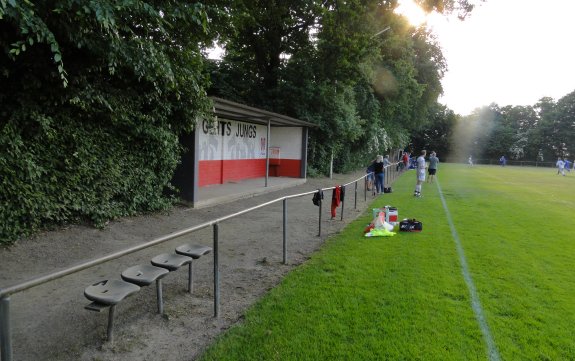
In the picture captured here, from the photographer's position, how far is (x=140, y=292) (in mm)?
4898

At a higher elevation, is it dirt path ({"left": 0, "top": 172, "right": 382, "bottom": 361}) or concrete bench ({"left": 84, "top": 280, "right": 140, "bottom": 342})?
concrete bench ({"left": 84, "top": 280, "right": 140, "bottom": 342})

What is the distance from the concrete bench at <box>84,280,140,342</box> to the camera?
10.5 feet

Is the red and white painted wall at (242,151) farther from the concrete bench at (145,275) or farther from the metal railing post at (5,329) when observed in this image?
the metal railing post at (5,329)

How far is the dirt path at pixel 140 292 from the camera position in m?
3.56

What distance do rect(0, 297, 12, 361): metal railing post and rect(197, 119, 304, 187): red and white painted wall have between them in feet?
28.5

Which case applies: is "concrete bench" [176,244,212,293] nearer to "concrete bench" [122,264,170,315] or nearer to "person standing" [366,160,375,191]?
"concrete bench" [122,264,170,315]

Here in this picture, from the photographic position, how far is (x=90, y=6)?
4.92 metres

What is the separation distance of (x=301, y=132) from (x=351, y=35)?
5435 millimetres

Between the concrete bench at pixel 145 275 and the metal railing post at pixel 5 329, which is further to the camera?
the concrete bench at pixel 145 275

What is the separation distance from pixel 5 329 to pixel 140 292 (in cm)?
285

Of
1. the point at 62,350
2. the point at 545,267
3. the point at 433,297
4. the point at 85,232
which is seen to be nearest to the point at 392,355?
the point at 433,297

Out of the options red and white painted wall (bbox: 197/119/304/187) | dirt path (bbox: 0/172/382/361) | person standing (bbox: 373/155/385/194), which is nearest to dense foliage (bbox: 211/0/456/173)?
red and white painted wall (bbox: 197/119/304/187)

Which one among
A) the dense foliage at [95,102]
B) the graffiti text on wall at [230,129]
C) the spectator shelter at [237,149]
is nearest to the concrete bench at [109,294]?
the dense foliage at [95,102]

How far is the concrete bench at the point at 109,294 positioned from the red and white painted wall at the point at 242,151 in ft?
24.1
